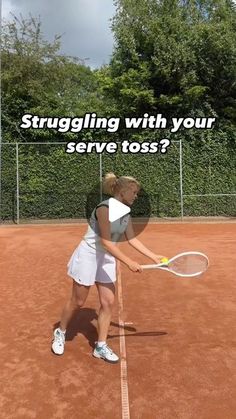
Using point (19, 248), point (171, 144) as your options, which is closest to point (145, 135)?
point (171, 144)

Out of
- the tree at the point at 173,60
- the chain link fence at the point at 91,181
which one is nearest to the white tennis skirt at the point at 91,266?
the chain link fence at the point at 91,181

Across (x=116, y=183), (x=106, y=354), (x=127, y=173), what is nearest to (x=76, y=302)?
(x=106, y=354)

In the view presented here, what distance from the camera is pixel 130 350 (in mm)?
4340

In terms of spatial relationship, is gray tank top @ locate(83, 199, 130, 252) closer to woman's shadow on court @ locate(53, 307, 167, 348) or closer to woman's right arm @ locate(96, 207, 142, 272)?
woman's right arm @ locate(96, 207, 142, 272)

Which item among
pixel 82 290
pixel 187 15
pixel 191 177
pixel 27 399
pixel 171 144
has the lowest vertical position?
pixel 27 399

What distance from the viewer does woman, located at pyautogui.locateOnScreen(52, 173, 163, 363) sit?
3.81 m

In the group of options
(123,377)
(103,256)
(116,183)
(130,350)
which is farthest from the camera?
(130,350)

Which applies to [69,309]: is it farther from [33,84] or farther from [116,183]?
[33,84]

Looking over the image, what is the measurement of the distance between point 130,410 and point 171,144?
47.5 feet

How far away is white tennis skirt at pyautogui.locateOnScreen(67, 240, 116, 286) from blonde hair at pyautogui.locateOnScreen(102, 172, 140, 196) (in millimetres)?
488

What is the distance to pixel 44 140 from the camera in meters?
17.6

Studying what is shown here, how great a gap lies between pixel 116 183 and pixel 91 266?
2.33 ft

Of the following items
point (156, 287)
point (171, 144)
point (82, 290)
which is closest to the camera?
point (82, 290)

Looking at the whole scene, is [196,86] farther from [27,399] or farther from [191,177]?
[27,399]
